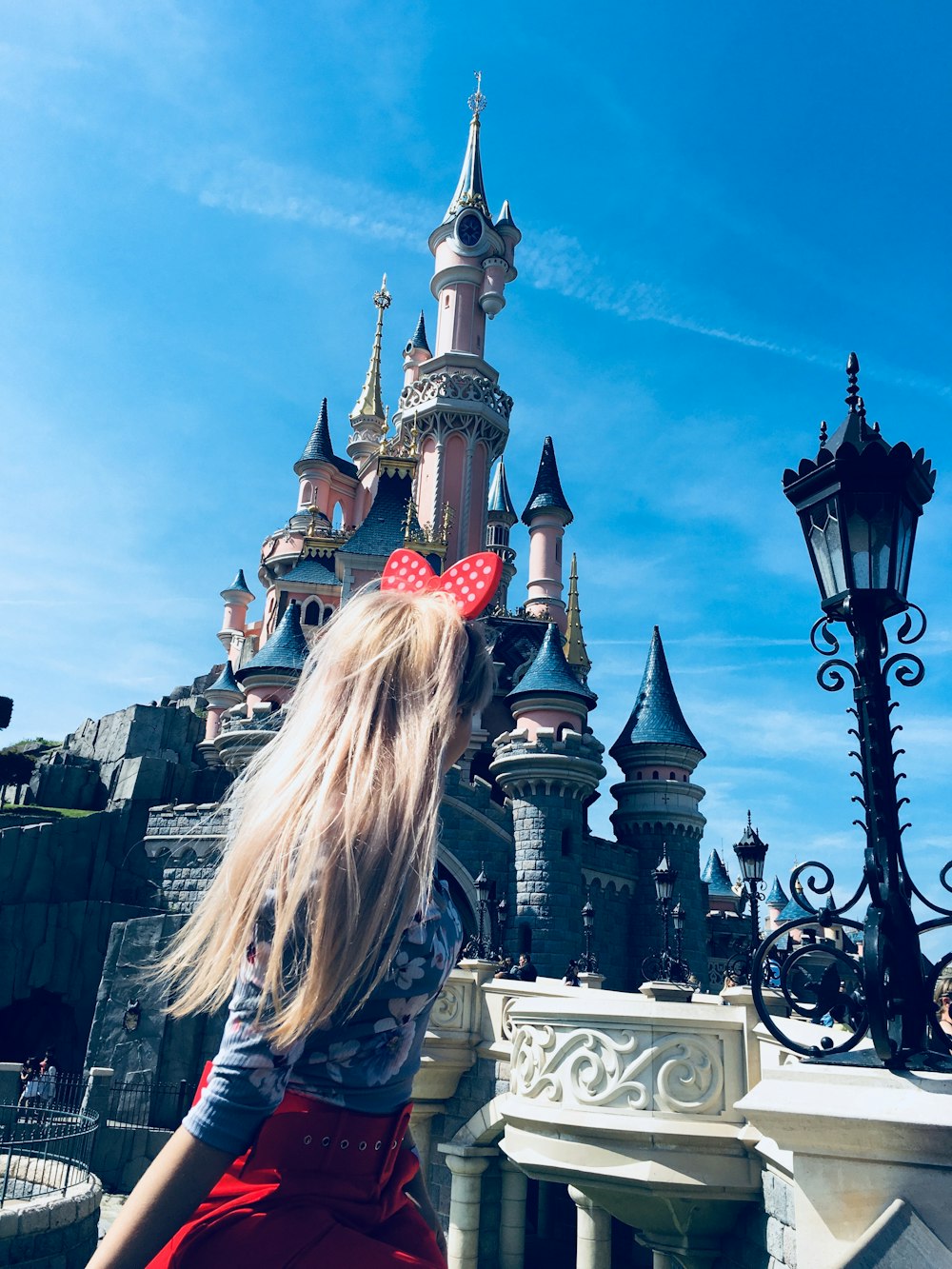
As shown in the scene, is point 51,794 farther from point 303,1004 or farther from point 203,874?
point 303,1004

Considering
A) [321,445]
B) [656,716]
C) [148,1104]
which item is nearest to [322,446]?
[321,445]

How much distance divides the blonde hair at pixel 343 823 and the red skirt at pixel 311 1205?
21 centimetres

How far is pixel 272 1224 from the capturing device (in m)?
1.49

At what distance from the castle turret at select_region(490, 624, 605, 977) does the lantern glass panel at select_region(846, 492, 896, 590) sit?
21803 millimetres

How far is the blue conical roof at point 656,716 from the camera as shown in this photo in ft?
99.6

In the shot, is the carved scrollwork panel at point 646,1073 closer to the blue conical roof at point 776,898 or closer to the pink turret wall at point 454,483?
the pink turret wall at point 454,483

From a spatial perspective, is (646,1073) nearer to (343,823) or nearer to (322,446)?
(343,823)

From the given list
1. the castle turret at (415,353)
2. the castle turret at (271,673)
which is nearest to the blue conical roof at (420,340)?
the castle turret at (415,353)

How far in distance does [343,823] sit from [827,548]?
3012mm

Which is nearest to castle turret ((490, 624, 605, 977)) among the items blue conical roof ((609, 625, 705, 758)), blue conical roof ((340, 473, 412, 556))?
blue conical roof ((609, 625, 705, 758))

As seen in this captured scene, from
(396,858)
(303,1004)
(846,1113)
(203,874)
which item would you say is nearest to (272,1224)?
(303,1004)

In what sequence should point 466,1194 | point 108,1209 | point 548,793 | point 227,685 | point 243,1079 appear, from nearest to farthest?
point 243,1079, point 466,1194, point 108,1209, point 548,793, point 227,685

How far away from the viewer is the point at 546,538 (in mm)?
38531

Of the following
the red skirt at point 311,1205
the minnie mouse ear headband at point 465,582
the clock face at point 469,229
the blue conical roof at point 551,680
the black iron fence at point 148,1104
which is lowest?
the black iron fence at point 148,1104
